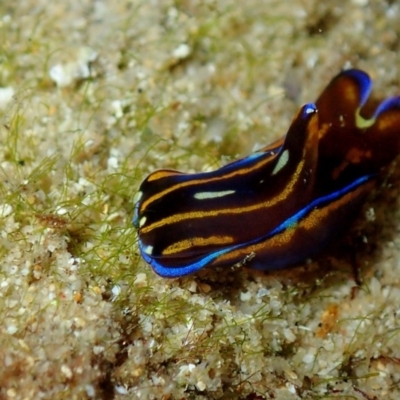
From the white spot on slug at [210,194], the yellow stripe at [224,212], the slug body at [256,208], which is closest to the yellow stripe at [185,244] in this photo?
the slug body at [256,208]

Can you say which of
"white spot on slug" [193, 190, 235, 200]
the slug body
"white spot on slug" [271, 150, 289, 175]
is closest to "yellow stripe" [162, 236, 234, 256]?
the slug body

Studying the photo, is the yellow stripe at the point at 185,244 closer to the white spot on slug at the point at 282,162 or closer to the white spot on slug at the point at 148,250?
the white spot on slug at the point at 148,250

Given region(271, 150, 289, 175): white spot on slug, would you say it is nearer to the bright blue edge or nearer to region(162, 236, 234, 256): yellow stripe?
the bright blue edge

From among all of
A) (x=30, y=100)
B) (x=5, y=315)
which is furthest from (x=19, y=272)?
(x=30, y=100)

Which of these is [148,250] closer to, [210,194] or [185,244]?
[185,244]

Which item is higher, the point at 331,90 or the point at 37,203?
the point at 331,90

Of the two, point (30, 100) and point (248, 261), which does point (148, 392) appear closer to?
point (248, 261)

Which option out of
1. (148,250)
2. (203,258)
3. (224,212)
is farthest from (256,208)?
(148,250)
